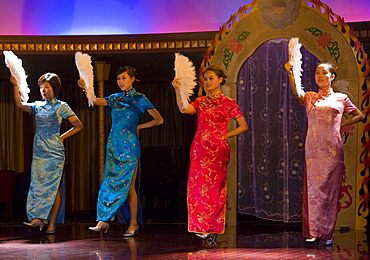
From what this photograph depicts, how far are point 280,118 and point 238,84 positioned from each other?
0.58 m

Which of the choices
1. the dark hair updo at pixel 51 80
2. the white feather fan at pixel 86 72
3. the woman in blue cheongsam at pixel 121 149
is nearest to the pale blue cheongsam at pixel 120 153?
the woman in blue cheongsam at pixel 121 149

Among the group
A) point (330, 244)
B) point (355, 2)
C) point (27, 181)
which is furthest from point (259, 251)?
point (27, 181)

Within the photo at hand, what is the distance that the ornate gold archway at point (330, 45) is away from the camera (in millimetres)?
6152

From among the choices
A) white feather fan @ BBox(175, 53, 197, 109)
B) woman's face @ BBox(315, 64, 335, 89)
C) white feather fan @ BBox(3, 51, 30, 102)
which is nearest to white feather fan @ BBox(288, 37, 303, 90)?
woman's face @ BBox(315, 64, 335, 89)

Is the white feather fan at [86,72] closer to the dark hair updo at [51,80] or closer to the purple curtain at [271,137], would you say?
the dark hair updo at [51,80]

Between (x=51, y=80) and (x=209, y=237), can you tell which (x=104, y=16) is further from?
(x=209, y=237)

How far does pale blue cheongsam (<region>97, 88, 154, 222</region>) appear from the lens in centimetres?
561

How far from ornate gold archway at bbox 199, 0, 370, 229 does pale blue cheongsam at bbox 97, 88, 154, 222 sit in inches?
50.6

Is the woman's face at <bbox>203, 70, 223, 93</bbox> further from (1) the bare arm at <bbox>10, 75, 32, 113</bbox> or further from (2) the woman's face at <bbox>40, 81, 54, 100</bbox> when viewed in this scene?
(1) the bare arm at <bbox>10, 75, 32, 113</bbox>

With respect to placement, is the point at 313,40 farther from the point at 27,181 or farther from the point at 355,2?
the point at 27,181

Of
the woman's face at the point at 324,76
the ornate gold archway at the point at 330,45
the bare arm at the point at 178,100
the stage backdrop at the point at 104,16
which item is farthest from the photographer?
the stage backdrop at the point at 104,16

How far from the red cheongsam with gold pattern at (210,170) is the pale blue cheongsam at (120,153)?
82cm

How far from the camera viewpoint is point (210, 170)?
4945 mm

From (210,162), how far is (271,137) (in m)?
1.88
